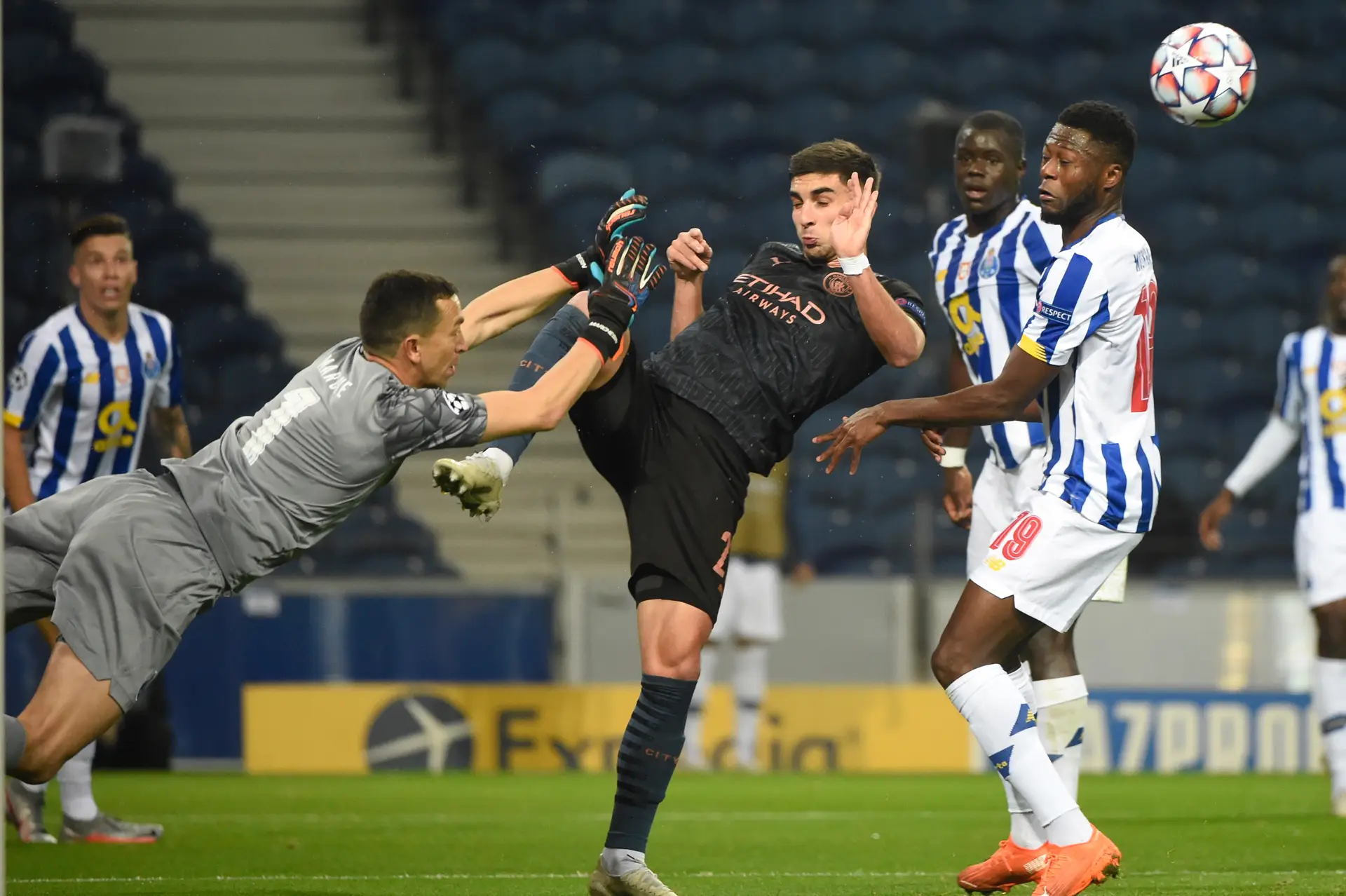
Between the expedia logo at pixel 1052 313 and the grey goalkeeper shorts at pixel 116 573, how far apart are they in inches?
78.4

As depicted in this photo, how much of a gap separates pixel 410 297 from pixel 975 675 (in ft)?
5.09

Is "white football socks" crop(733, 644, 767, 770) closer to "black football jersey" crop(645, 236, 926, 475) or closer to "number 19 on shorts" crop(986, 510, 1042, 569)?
"black football jersey" crop(645, 236, 926, 475)

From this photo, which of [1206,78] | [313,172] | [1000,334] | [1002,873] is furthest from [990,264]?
[313,172]

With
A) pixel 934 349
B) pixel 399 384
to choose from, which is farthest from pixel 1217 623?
pixel 399 384

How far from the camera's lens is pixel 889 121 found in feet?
41.4

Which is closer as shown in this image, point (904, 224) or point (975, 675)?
point (975, 675)

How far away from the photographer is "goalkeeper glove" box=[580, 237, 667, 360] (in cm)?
418

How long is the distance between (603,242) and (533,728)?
5.71 meters

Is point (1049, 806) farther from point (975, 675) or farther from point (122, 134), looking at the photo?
point (122, 134)

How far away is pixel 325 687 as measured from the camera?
9.62m

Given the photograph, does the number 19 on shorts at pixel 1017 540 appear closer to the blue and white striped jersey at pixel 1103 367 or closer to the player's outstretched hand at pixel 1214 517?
the blue and white striped jersey at pixel 1103 367

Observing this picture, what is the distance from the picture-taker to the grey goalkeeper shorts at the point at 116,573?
3.95 metres

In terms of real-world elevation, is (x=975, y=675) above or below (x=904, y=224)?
below

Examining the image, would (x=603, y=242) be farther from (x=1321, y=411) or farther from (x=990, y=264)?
(x=1321, y=411)
